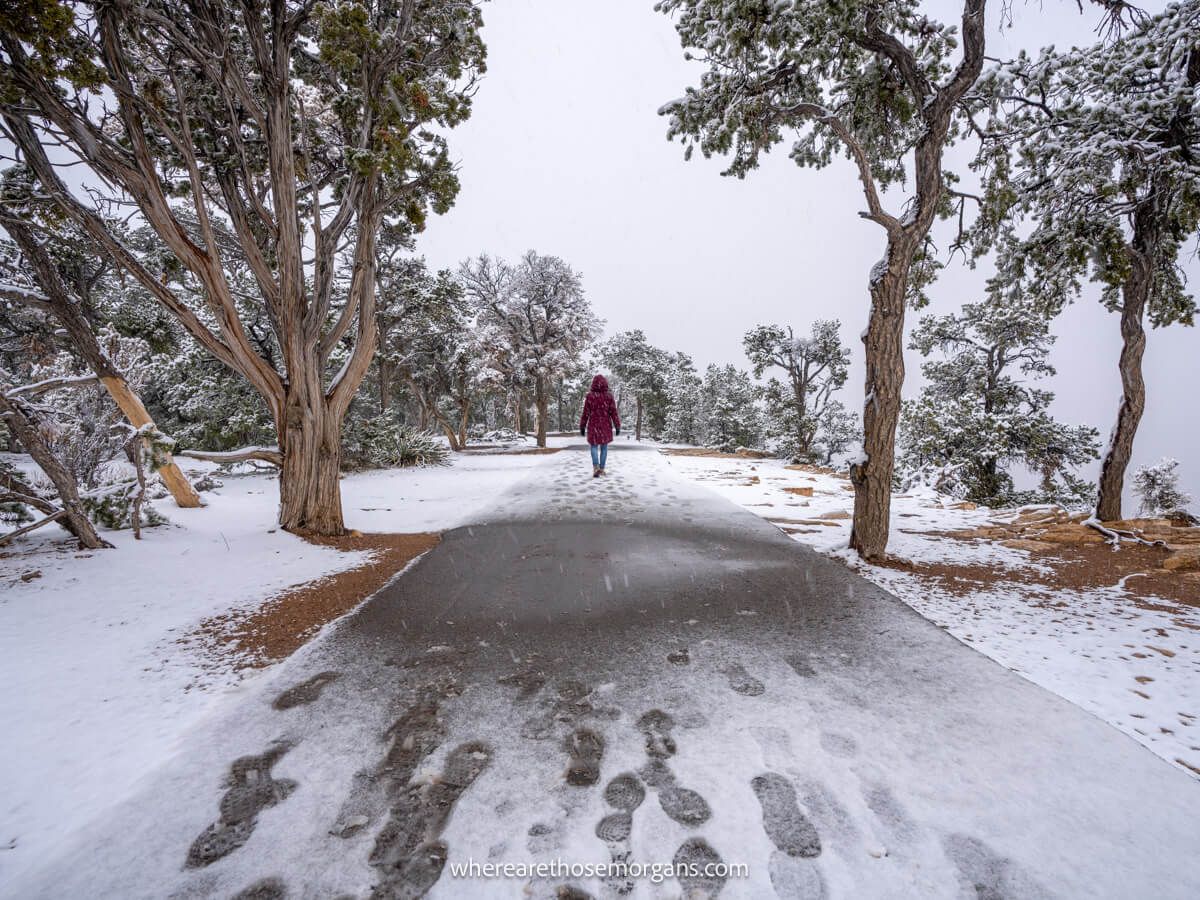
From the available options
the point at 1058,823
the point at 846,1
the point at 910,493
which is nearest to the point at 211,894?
the point at 1058,823

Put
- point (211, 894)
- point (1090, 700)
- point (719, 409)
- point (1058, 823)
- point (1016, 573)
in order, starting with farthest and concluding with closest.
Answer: point (719, 409) < point (1016, 573) < point (1090, 700) < point (1058, 823) < point (211, 894)

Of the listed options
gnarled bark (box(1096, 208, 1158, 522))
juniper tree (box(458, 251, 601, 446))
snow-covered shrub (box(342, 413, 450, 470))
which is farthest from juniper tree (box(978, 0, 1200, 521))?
juniper tree (box(458, 251, 601, 446))

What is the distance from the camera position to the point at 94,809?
1590 millimetres

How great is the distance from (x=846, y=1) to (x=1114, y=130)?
4327 millimetres

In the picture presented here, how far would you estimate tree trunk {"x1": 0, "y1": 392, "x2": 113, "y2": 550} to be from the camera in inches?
146

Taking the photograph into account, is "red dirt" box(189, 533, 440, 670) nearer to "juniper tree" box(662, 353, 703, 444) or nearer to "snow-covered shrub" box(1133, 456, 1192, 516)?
"snow-covered shrub" box(1133, 456, 1192, 516)

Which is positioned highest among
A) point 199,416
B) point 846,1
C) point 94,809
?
point 846,1

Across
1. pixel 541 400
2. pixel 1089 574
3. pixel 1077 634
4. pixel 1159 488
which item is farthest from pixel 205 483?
pixel 1159 488

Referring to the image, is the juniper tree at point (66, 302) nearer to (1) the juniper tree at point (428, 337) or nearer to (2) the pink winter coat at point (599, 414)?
(2) the pink winter coat at point (599, 414)

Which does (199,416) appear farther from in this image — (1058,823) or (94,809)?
(1058,823)

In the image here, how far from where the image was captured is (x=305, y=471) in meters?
5.18

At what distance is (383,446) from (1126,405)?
15144 mm

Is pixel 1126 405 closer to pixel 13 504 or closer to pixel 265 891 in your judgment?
pixel 265 891

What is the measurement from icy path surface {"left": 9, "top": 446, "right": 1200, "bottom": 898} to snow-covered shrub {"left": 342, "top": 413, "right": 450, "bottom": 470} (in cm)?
1063
